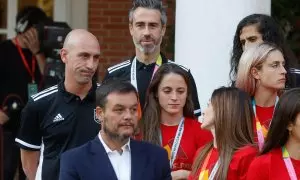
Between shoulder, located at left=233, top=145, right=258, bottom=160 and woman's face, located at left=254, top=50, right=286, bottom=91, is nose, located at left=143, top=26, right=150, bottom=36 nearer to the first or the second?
woman's face, located at left=254, top=50, right=286, bottom=91

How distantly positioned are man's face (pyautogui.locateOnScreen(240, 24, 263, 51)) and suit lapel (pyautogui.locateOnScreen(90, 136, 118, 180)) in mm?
1427

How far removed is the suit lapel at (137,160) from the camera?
5020 mm

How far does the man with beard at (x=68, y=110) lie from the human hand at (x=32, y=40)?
2.73 m

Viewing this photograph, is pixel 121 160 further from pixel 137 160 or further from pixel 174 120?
pixel 174 120

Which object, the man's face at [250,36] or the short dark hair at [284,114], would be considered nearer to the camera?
the short dark hair at [284,114]

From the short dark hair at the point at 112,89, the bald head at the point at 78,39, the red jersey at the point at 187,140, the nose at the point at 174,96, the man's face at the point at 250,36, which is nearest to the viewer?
the short dark hair at the point at 112,89

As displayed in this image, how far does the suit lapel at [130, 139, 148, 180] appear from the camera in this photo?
5.02m

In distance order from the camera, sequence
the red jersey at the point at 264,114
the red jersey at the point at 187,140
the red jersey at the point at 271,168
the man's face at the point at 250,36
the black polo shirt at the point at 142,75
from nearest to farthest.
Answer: the red jersey at the point at 271,168 < the red jersey at the point at 264,114 < the red jersey at the point at 187,140 < the man's face at the point at 250,36 < the black polo shirt at the point at 142,75

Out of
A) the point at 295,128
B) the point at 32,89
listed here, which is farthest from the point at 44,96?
the point at 32,89

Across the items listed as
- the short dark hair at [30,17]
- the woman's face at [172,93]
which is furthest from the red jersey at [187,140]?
the short dark hair at [30,17]

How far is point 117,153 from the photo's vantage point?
5.11m

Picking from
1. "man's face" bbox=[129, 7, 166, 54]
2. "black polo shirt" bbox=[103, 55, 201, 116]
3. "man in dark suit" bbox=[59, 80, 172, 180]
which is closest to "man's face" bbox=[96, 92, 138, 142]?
"man in dark suit" bbox=[59, 80, 172, 180]

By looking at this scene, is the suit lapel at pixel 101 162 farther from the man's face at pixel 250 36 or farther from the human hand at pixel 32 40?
the human hand at pixel 32 40

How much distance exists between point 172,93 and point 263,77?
580 millimetres
